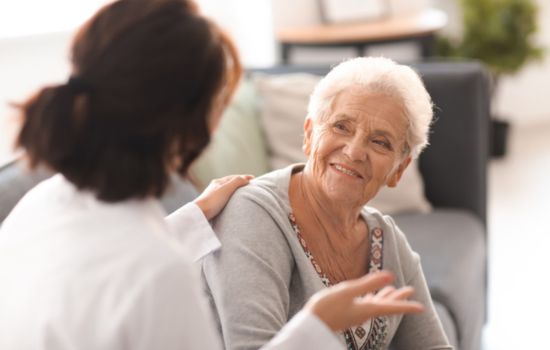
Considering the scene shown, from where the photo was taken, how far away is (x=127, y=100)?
99 centimetres


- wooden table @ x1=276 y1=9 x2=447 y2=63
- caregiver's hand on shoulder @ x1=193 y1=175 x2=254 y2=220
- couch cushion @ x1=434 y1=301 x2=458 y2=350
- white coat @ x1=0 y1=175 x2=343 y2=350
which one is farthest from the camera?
wooden table @ x1=276 y1=9 x2=447 y2=63

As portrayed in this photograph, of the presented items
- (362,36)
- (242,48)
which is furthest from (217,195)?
(242,48)

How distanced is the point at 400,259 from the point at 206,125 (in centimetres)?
76

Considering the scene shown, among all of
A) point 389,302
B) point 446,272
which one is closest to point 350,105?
point 389,302

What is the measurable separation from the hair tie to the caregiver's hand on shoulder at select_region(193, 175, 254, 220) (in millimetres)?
545

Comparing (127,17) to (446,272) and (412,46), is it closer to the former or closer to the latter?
(446,272)

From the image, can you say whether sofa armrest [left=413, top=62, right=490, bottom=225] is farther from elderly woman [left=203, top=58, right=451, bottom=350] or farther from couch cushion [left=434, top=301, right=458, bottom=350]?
elderly woman [left=203, top=58, right=451, bottom=350]

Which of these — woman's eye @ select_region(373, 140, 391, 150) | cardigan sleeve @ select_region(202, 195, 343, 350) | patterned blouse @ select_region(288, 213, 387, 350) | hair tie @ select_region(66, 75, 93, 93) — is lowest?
patterned blouse @ select_region(288, 213, 387, 350)

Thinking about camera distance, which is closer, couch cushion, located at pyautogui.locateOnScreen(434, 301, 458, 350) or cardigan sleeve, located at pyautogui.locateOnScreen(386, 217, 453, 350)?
cardigan sleeve, located at pyautogui.locateOnScreen(386, 217, 453, 350)

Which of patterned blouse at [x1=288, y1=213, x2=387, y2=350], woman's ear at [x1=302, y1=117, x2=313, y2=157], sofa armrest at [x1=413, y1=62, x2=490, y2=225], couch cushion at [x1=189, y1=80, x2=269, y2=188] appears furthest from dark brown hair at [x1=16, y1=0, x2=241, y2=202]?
sofa armrest at [x1=413, y1=62, x2=490, y2=225]

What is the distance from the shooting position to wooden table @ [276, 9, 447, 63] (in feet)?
12.7

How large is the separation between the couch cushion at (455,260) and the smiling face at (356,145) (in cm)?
74

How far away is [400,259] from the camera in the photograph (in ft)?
5.53

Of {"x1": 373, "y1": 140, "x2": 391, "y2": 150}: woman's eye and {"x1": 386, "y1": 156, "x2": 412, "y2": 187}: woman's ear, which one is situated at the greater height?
{"x1": 373, "y1": 140, "x2": 391, "y2": 150}: woman's eye
